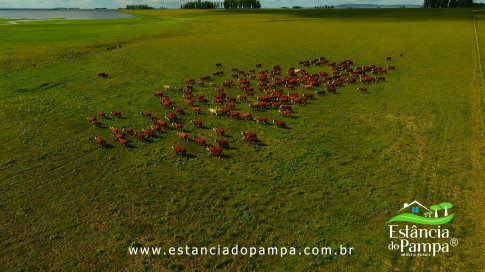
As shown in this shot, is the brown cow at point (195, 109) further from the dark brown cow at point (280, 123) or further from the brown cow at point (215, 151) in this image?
the brown cow at point (215, 151)

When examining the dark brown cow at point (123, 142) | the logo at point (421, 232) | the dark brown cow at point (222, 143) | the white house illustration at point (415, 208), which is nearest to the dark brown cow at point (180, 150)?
the dark brown cow at point (222, 143)

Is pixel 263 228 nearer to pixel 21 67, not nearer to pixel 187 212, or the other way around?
pixel 187 212

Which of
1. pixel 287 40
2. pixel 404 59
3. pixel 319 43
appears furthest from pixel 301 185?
pixel 287 40

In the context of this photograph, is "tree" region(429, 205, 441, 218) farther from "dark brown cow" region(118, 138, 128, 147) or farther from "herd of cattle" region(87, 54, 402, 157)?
"dark brown cow" region(118, 138, 128, 147)

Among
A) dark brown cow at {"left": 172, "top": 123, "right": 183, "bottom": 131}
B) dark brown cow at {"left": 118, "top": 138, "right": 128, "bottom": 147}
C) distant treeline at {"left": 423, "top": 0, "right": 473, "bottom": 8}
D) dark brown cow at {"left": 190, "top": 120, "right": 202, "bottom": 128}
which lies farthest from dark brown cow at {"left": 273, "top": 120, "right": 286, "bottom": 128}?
distant treeline at {"left": 423, "top": 0, "right": 473, "bottom": 8}

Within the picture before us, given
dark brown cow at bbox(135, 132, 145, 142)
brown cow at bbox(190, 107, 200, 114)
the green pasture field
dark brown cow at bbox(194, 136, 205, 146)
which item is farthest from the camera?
brown cow at bbox(190, 107, 200, 114)

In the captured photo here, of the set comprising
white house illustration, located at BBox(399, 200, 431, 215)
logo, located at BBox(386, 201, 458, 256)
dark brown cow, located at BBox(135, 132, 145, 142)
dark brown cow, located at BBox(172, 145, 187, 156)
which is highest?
dark brown cow, located at BBox(135, 132, 145, 142)
